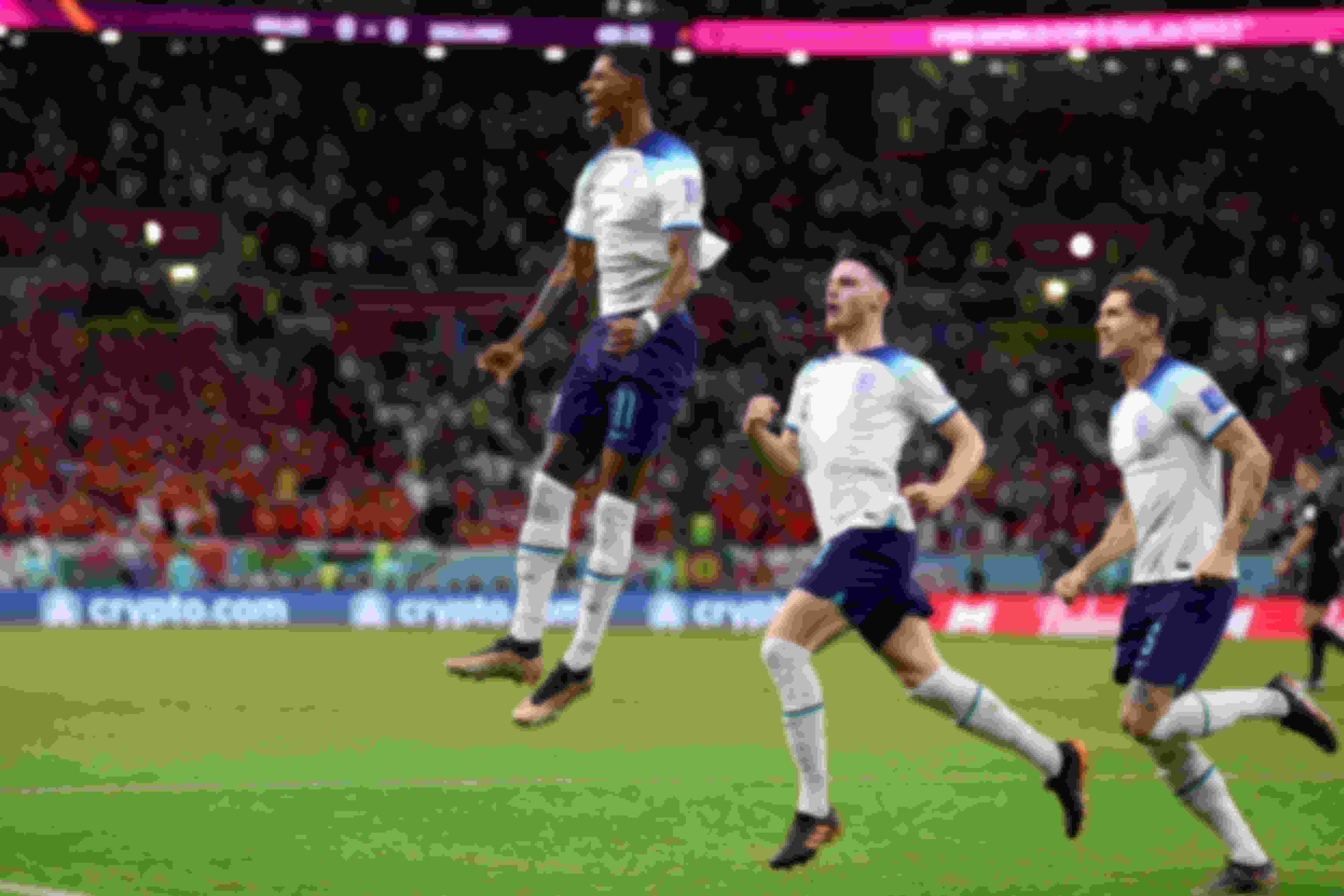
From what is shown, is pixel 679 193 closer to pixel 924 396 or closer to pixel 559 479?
pixel 559 479

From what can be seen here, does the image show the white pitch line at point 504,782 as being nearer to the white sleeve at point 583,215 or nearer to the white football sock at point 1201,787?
the white football sock at point 1201,787

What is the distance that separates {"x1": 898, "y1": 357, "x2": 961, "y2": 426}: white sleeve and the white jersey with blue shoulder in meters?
1.64

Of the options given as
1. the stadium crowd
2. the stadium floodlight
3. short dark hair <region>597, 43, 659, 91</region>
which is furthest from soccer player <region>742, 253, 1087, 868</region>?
the stadium floodlight

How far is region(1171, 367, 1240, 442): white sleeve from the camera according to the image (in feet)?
22.8

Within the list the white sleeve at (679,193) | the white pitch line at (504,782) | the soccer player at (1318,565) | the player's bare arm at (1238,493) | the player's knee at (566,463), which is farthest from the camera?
Answer: the soccer player at (1318,565)

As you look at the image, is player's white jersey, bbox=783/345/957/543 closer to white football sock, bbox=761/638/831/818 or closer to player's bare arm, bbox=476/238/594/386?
white football sock, bbox=761/638/831/818

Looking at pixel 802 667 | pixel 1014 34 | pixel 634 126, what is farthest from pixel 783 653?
pixel 1014 34

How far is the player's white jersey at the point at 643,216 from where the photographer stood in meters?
8.36

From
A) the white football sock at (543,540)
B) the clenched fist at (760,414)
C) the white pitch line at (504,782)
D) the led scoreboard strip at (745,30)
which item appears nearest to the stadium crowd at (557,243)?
the led scoreboard strip at (745,30)

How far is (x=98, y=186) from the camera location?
1294 inches

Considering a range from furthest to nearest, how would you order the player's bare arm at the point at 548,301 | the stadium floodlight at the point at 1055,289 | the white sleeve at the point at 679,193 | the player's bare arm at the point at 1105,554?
Answer: the stadium floodlight at the point at 1055,289 → the player's bare arm at the point at 548,301 → the white sleeve at the point at 679,193 → the player's bare arm at the point at 1105,554

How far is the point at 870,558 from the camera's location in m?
7.04

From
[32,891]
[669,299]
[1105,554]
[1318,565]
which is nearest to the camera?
[32,891]

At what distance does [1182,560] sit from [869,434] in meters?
1.39
